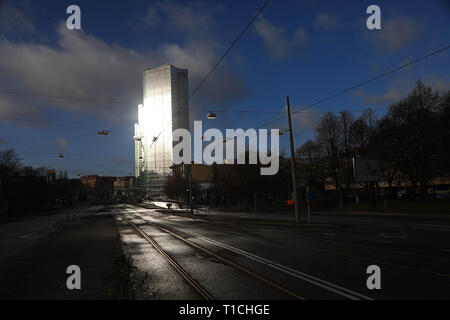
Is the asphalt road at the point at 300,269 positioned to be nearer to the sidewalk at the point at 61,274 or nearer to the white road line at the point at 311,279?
the white road line at the point at 311,279

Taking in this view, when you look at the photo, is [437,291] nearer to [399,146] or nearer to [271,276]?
[271,276]

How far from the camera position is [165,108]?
88.9 meters

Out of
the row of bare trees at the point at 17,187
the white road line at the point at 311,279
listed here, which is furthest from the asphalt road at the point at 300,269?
the row of bare trees at the point at 17,187

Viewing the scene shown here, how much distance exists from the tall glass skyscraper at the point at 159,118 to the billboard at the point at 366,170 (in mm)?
37712

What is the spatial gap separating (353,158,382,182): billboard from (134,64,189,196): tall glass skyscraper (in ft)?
124

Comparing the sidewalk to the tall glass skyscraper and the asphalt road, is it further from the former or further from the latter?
the tall glass skyscraper

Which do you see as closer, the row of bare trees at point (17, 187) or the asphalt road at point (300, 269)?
the asphalt road at point (300, 269)

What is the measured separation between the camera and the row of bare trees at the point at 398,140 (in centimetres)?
3622

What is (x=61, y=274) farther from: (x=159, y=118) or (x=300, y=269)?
(x=159, y=118)

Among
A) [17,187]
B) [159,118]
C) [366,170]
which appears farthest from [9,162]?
[366,170]

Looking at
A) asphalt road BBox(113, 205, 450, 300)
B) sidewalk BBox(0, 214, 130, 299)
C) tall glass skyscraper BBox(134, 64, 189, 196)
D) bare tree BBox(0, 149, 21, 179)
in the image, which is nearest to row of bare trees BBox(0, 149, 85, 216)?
bare tree BBox(0, 149, 21, 179)

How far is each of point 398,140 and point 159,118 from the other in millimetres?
60400

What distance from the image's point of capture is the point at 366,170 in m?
37.4
